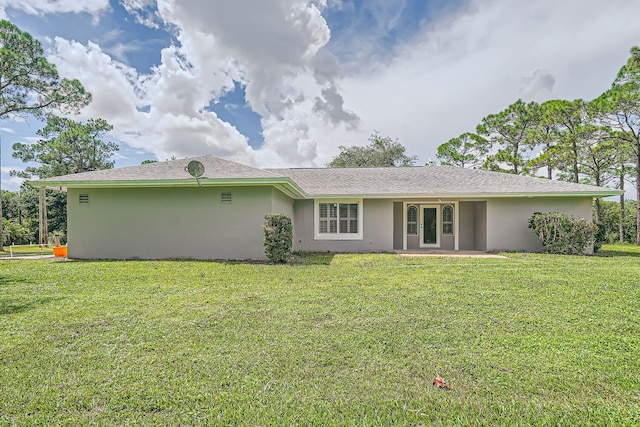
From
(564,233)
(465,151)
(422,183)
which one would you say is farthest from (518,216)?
(465,151)

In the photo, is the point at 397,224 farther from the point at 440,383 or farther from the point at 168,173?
the point at 440,383

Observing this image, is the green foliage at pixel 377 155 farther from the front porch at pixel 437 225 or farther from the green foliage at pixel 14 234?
the green foliage at pixel 14 234

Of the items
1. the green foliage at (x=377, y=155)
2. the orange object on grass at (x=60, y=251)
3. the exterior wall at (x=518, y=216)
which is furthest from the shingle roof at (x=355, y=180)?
the green foliage at (x=377, y=155)

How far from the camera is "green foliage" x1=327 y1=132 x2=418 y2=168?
34938 mm

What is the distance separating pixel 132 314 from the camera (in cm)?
463

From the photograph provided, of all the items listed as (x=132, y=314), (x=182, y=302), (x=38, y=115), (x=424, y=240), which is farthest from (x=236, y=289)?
(x=38, y=115)

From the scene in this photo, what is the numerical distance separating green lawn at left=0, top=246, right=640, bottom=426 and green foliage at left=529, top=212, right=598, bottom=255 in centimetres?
632

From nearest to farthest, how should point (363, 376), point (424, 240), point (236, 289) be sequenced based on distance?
point (363, 376)
point (236, 289)
point (424, 240)

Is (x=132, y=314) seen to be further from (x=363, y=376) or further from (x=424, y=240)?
(x=424, y=240)

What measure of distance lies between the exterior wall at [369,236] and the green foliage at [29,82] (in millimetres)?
17510

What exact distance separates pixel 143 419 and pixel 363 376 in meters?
1.70

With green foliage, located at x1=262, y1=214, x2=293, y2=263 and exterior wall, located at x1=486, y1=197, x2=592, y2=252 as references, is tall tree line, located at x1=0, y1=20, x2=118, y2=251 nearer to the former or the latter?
green foliage, located at x1=262, y1=214, x2=293, y2=263

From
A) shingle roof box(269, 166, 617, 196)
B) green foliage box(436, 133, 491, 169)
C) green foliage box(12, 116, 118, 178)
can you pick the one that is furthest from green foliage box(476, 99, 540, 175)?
green foliage box(12, 116, 118, 178)

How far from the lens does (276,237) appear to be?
31.8 feet
